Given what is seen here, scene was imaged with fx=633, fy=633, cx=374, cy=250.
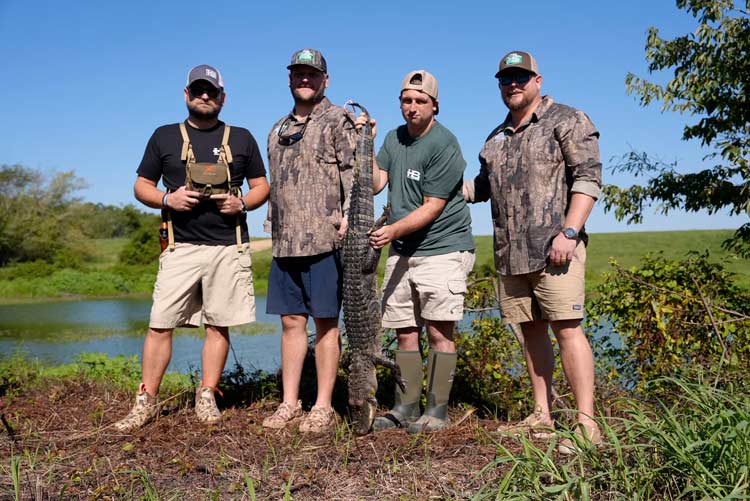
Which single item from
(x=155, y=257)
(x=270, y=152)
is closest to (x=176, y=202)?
(x=270, y=152)

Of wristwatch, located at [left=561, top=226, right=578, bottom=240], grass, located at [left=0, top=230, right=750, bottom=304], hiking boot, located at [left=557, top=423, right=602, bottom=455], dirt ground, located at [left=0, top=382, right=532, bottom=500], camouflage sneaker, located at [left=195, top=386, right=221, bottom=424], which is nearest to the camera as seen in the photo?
hiking boot, located at [left=557, top=423, right=602, bottom=455]

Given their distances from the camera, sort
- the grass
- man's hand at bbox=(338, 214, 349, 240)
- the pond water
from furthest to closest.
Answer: the grass → the pond water → man's hand at bbox=(338, 214, 349, 240)

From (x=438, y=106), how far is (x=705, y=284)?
10.1 ft

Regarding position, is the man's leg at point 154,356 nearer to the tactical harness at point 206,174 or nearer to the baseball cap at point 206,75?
the tactical harness at point 206,174

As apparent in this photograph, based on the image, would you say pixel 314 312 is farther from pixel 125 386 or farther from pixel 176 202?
pixel 125 386

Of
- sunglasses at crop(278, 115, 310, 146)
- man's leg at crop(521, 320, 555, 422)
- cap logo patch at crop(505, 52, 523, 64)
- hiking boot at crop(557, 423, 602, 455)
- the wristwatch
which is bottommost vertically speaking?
hiking boot at crop(557, 423, 602, 455)

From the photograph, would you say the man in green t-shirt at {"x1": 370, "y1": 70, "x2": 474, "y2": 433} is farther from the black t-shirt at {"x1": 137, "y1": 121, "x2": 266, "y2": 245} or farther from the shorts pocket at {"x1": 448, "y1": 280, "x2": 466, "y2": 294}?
the black t-shirt at {"x1": 137, "y1": 121, "x2": 266, "y2": 245}

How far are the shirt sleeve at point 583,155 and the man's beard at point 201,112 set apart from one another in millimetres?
2163

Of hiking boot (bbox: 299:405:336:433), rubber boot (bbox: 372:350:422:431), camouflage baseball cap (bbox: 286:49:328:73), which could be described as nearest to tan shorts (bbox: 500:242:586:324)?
rubber boot (bbox: 372:350:422:431)

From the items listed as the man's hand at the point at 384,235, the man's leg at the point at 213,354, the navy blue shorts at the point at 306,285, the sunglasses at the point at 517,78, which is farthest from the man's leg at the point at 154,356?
the sunglasses at the point at 517,78

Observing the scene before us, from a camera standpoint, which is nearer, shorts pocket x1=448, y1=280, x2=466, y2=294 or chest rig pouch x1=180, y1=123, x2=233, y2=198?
shorts pocket x1=448, y1=280, x2=466, y2=294

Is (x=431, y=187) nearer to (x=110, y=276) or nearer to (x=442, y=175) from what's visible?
(x=442, y=175)

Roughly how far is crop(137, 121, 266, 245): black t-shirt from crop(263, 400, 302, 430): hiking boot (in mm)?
1141

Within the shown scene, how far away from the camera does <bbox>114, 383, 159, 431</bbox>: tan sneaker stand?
155 inches
